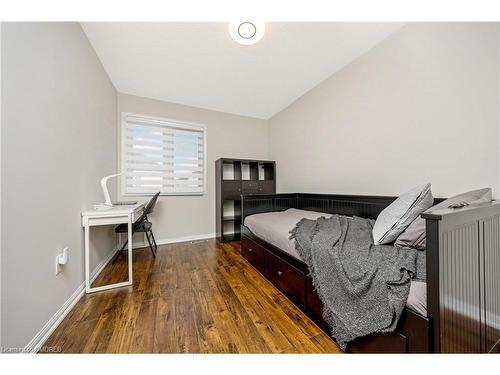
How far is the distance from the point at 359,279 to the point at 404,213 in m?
0.53

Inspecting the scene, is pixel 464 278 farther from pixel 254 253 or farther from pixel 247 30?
pixel 247 30

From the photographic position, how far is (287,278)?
1.44 m

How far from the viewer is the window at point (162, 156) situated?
274 centimetres

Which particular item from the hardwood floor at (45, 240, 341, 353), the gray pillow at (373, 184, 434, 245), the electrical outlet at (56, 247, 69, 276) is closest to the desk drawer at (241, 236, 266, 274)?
the hardwood floor at (45, 240, 341, 353)

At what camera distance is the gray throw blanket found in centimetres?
79

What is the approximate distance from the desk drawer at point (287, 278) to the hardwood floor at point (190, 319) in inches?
2.4

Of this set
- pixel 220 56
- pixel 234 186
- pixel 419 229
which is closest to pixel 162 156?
pixel 234 186

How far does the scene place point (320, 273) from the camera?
3.60ft

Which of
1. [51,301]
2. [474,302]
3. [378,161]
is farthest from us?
[378,161]

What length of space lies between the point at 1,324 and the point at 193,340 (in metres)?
0.86

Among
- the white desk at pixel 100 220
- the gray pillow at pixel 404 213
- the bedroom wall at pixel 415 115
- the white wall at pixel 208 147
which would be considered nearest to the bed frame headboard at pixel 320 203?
the bedroom wall at pixel 415 115

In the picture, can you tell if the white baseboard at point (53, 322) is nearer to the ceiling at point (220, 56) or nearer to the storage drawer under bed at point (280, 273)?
the storage drawer under bed at point (280, 273)
